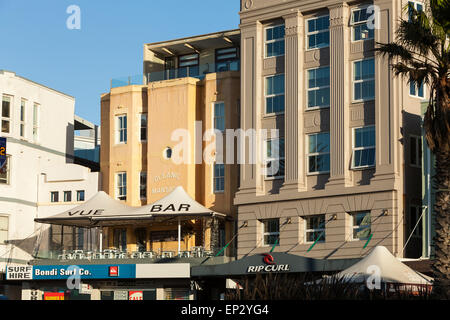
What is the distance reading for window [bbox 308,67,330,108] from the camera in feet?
166

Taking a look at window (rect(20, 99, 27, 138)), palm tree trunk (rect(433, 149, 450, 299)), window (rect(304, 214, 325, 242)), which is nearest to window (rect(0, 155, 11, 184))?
window (rect(20, 99, 27, 138))

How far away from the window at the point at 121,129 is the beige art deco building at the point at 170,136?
63 millimetres

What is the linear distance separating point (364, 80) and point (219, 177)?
1125 centimetres

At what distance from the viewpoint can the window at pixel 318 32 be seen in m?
50.8

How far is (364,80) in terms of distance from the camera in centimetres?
4909

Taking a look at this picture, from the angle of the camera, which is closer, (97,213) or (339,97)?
(339,97)

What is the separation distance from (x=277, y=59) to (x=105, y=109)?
14069mm

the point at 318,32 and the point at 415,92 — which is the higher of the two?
the point at 318,32

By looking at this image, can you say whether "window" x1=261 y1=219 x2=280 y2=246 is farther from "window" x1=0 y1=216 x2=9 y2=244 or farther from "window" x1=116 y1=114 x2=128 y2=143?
"window" x1=0 y1=216 x2=9 y2=244

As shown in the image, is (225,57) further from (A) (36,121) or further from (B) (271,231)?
(B) (271,231)

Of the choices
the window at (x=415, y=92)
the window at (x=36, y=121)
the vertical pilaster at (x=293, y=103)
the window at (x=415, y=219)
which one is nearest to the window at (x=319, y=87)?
the vertical pilaster at (x=293, y=103)

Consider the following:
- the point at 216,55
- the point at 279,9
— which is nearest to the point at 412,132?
the point at 279,9

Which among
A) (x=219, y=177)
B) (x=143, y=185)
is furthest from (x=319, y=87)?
(x=143, y=185)

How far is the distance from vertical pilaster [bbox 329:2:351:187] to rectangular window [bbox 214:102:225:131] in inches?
329
